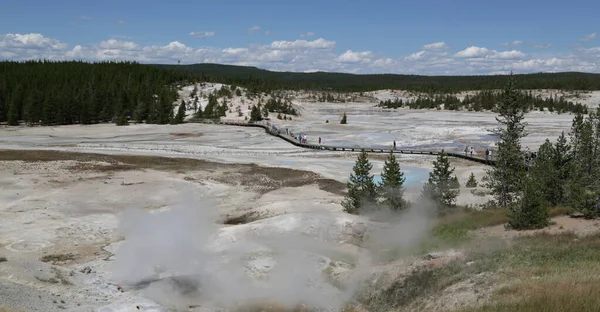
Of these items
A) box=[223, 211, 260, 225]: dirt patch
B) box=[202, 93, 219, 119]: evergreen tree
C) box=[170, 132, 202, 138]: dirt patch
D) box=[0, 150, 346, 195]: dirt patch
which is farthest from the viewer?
box=[202, 93, 219, 119]: evergreen tree

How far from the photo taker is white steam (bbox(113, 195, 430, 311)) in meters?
17.8

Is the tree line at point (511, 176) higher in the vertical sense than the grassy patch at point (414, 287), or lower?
higher

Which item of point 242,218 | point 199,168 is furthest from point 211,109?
point 242,218

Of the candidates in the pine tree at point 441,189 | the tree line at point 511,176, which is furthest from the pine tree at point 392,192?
the pine tree at point 441,189

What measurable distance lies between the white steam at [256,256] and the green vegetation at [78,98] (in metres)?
71.0

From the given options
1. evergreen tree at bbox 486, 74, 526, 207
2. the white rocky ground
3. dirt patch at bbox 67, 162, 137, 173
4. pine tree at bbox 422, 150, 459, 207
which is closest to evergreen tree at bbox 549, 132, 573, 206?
evergreen tree at bbox 486, 74, 526, 207

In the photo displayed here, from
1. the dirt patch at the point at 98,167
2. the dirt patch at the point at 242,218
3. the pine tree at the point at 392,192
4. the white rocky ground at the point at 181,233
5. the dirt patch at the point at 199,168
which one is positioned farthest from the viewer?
the dirt patch at the point at 98,167

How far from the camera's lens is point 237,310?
16.6m

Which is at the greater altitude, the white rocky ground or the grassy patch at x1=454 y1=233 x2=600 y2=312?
the grassy patch at x1=454 y1=233 x2=600 y2=312

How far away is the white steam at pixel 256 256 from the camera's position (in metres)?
17.8

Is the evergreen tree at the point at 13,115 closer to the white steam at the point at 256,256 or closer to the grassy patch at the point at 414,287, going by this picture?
the white steam at the point at 256,256

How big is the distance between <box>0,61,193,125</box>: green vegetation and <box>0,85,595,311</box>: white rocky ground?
44.0 m

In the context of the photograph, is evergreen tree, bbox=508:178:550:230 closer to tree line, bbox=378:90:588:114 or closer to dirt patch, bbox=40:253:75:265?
dirt patch, bbox=40:253:75:265

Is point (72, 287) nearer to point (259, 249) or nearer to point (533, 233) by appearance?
point (259, 249)
